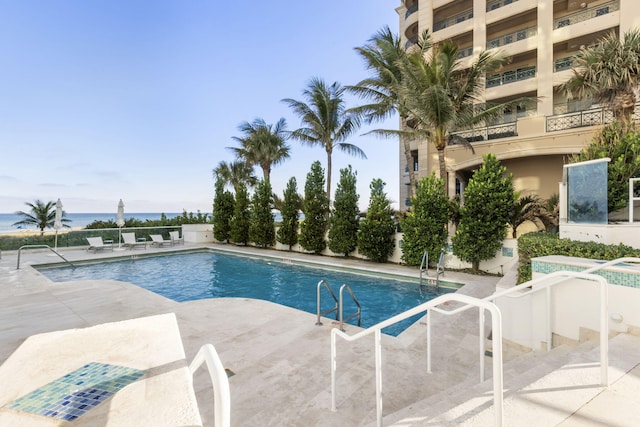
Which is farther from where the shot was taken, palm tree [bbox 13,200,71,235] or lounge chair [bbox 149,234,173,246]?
palm tree [bbox 13,200,71,235]

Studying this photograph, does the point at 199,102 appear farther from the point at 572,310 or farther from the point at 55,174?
the point at 55,174

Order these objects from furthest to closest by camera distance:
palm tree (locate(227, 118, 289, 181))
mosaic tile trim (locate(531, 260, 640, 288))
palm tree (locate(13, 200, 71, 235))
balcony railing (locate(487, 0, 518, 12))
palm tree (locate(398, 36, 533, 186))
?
palm tree (locate(13, 200, 71, 235)), palm tree (locate(227, 118, 289, 181)), balcony railing (locate(487, 0, 518, 12)), palm tree (locate(398, 36, 533, 186)), mosaic tile trim (locate(531, 260, 640, 288))

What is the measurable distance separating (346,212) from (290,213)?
4.01 m

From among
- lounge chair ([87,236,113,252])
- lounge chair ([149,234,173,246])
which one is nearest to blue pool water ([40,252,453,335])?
lounge chair ([87,236,113,252])

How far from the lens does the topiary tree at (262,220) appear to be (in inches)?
699

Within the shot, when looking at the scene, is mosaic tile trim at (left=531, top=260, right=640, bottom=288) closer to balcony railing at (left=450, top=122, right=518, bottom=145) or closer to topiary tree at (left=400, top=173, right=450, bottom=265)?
topiary tree at (left=400, top=173, right=450, bottom=265)

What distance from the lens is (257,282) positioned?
10.9 meters

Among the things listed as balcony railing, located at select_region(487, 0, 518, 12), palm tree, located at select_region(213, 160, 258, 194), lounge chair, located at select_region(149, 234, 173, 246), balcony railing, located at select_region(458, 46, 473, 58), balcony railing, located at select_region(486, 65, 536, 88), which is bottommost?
lounge chair, located at select_region(149, 234, 173, 246)

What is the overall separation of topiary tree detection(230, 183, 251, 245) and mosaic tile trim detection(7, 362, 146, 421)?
17.0 meters

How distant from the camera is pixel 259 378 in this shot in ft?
12.0

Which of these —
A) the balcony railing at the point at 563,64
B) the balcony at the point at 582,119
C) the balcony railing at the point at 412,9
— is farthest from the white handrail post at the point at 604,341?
the balcony railing at the point at 412,9

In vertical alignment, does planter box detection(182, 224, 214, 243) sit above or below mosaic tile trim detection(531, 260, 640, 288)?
below

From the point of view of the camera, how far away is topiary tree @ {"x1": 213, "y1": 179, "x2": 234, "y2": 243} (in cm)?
2002

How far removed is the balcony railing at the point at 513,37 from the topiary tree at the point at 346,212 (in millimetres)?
13746
